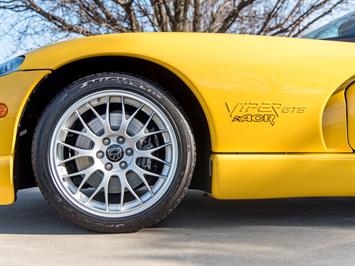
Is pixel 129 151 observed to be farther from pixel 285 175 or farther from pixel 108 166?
pixel 285 175

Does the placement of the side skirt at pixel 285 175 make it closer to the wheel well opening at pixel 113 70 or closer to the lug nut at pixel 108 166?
the wheel well opening at pixel 113 70

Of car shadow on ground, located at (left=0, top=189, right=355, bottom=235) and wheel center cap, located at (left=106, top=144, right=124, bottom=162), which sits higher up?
wheel center cap, located at (left=106, top=144, right=124, bottom=162)

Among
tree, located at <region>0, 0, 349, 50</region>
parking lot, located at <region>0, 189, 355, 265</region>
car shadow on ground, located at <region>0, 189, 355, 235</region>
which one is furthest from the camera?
tree, located at <region>0, 0, 349, 50</region>

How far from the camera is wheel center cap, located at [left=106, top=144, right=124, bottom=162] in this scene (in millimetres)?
2783

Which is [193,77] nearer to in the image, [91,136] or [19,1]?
[91,136]

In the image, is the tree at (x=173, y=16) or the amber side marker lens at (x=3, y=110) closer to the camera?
the amber side marker lens at (x=3, y=110)

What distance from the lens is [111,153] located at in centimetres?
278

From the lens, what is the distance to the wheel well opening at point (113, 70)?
284cm

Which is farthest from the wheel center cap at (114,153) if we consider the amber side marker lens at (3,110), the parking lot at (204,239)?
the amber side marker lens at (3,110)

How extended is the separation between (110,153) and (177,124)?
0.42 metres

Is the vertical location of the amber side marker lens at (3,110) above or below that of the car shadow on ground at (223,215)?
above

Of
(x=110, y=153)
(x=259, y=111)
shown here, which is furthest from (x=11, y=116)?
(x=259, y=111)

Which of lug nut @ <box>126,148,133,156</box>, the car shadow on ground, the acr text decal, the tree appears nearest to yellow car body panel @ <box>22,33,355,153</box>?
the acr text decal

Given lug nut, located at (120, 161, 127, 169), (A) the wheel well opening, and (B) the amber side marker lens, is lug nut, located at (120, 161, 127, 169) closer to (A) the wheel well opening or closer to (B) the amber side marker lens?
(A) the wheel well opening
